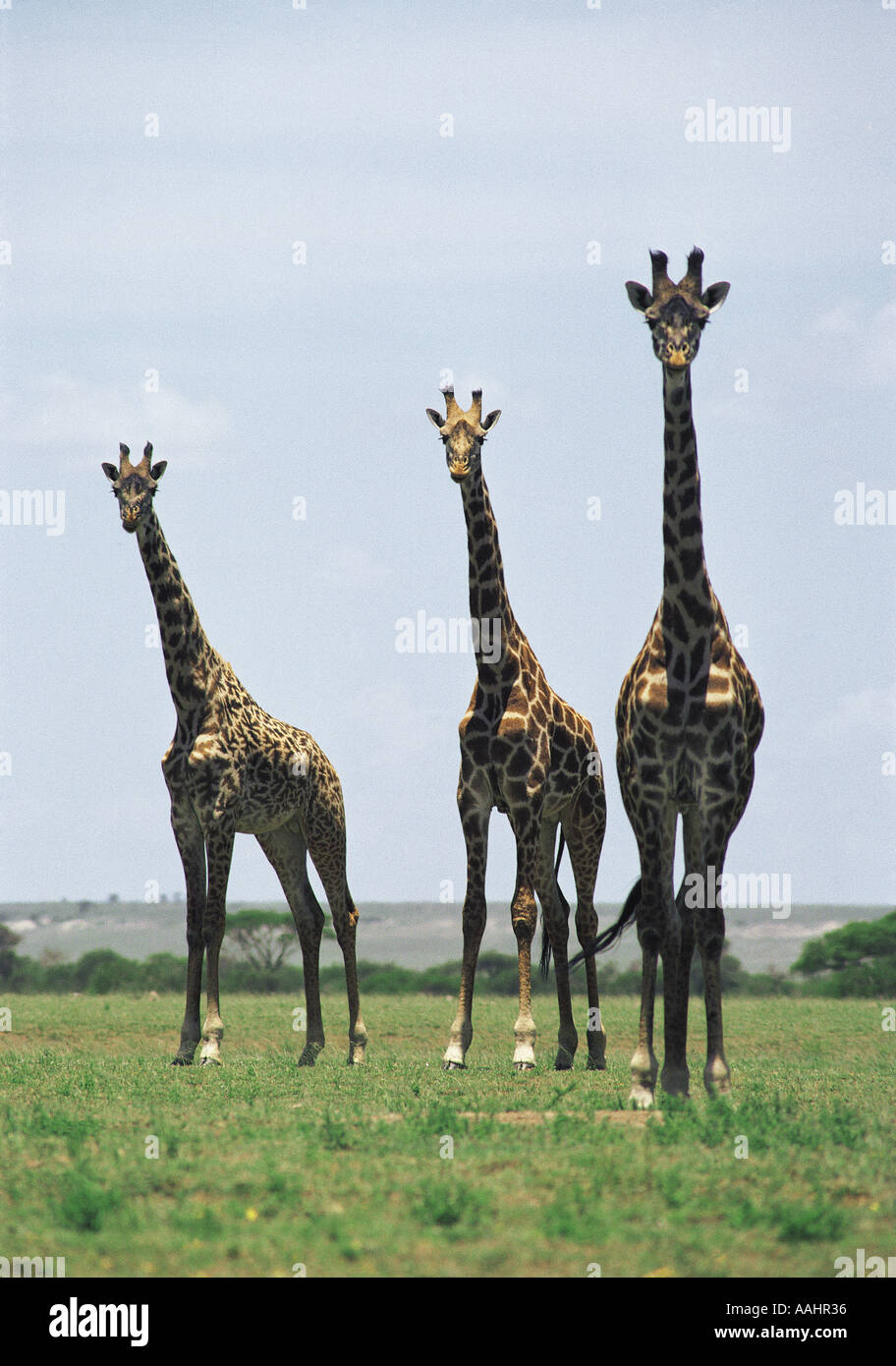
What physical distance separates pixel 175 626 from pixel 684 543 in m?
6.27

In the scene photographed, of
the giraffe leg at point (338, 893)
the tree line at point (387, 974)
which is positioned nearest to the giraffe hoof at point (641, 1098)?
the giraffe leg at point (338, 893)

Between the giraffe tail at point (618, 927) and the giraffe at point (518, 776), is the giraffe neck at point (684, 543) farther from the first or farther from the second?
the giraffe tail at point (618, 927)

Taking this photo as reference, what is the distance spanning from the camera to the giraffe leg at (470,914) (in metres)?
14.0

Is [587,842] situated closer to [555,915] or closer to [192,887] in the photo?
[555,915]

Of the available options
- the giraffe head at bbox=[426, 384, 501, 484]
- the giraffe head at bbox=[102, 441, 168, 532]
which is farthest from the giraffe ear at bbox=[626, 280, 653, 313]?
the giraffe head at bbox=[102, 441, 168, 532]

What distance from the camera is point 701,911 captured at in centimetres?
1123

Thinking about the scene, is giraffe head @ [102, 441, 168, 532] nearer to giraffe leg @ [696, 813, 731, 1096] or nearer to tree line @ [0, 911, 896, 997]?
giraffe leg @ [696, 813, 731, 1096]

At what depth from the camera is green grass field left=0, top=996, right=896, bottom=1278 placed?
22.6 ft

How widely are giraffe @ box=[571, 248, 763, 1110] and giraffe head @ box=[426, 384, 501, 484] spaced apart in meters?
3.12

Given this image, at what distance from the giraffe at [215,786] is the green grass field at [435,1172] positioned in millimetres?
1426

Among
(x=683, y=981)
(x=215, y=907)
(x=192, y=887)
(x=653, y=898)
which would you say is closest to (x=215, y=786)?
(x=192, y=887)

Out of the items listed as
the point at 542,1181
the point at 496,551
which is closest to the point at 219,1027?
the point at 496,551

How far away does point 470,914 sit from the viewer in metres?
14.1
